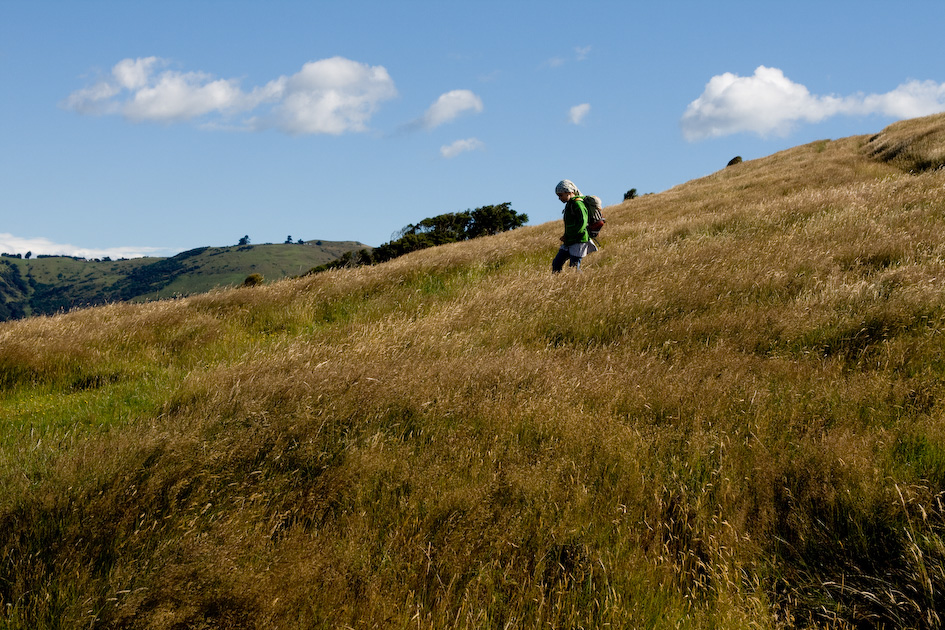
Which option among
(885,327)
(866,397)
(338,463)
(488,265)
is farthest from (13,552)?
(488,265)

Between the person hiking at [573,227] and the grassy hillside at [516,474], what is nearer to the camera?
the grassy hillside at [516,474]

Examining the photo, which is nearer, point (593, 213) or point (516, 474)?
point (516, 474)

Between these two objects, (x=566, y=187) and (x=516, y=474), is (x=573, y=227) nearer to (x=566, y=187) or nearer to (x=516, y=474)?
(x=566, y=187)

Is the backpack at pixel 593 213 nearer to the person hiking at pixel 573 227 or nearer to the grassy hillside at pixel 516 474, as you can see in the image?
the person hiking at pixel 573 227

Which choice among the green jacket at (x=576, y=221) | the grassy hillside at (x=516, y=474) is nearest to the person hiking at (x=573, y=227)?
the green jacket at (x=576, y=221)

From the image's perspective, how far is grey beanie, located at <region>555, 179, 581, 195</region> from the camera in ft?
34.7

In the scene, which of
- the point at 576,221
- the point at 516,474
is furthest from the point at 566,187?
the point at 516,474

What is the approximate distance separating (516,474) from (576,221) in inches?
295

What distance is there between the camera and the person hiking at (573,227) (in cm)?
1037

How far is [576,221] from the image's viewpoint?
34.1 feet

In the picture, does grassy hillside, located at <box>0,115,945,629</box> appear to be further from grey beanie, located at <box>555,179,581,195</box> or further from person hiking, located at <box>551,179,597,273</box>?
grey beanie, located at <box>555,179,581,195</box>

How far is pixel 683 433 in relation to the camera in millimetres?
4055

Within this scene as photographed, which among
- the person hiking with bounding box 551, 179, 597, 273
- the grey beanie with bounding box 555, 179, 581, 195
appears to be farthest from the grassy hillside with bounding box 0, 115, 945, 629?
the grey beanie with bounding box 555, 179, 581, 195

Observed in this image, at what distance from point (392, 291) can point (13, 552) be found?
737 cm
